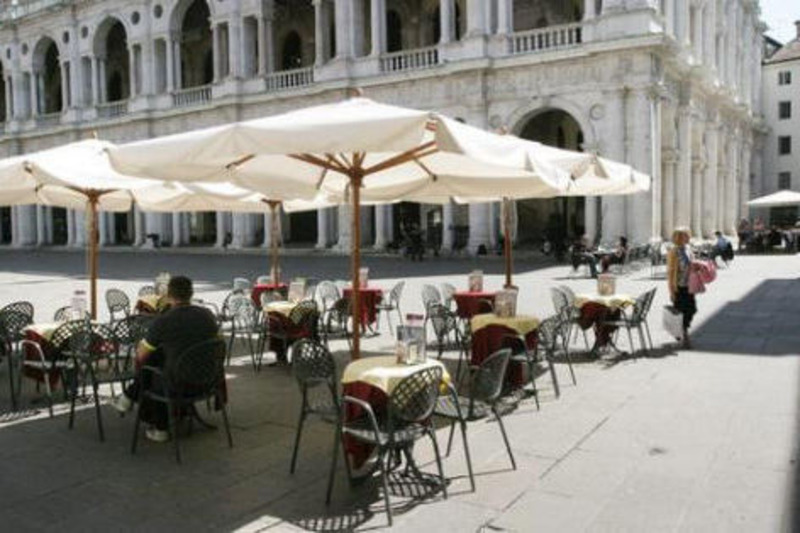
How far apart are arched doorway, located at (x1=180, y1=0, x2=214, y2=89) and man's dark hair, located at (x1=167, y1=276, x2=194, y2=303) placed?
37.0m

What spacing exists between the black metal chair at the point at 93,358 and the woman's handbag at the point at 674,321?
6.65 metres

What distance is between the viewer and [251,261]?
27703mm

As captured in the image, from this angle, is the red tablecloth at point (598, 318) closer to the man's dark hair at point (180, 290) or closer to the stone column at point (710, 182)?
→ the man's dark hair at point (180, 290)

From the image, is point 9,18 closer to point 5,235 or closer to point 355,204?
point 5,235

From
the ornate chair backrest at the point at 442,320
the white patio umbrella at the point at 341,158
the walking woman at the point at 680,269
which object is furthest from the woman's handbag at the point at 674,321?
the ornate chair backrest at the point at 442,320

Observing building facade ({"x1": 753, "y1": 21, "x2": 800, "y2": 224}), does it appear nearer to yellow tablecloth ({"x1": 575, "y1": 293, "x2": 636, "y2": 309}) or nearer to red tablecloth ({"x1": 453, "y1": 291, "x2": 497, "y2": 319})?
yellow tablecloth ({"x1": 575, "y1": 293, "x2": 636, "y2": 309})

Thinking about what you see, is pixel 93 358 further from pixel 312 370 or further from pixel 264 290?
pixel 264 290

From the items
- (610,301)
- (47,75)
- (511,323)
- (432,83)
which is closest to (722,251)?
(432,83)

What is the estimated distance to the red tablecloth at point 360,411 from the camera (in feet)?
16.4

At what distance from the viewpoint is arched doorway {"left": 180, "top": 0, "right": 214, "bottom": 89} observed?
131 feet

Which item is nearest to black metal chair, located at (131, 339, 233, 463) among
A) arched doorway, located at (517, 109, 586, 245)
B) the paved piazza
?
the paved piazza

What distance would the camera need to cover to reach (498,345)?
7461mm

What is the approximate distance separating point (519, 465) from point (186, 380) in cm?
260

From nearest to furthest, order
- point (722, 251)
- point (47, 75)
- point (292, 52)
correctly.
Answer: point (722, 251) → point (292, 52) → point (47, 75)
